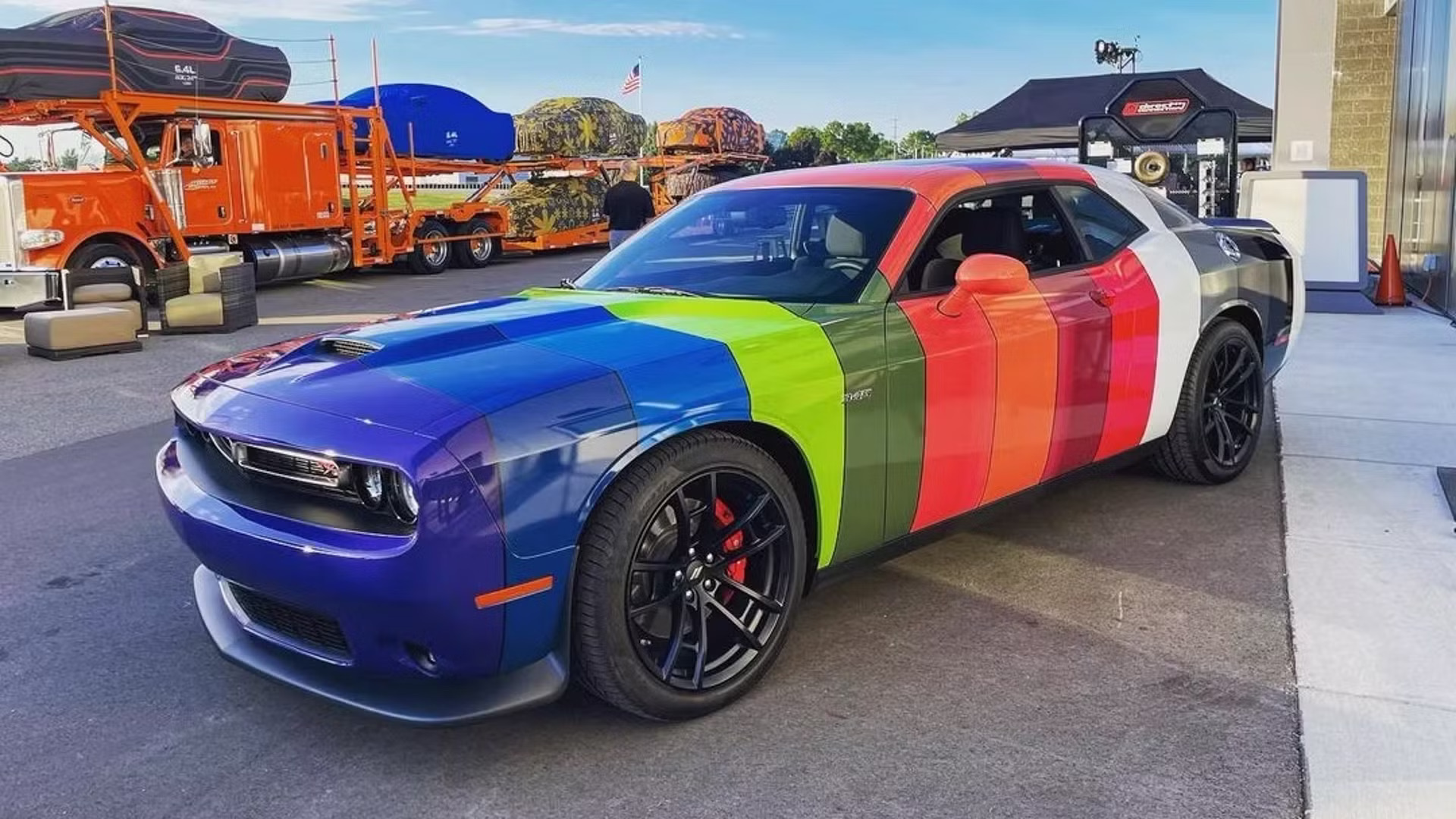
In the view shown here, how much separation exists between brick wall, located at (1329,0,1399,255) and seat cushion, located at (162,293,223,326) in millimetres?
14759

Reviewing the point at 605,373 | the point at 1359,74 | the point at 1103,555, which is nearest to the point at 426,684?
the point at 605,373

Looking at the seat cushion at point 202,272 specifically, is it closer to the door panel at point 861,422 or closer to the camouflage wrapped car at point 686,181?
the door panel at point 861,422

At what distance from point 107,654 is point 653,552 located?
6.49ft

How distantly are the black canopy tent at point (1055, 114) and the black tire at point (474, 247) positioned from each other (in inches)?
325

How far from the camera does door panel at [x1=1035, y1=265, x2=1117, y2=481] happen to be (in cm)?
418

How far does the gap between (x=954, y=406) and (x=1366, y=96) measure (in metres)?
16.2

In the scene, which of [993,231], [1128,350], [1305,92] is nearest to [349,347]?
[993,231]

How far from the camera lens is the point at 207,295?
12008mm

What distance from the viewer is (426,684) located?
2.86 meters

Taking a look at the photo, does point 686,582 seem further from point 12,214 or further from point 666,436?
point 12,214

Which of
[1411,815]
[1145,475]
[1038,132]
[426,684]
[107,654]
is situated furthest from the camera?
[1038,132]

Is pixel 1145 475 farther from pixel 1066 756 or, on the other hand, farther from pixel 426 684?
pixel 426 684

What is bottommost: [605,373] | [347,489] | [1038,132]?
[347,489]

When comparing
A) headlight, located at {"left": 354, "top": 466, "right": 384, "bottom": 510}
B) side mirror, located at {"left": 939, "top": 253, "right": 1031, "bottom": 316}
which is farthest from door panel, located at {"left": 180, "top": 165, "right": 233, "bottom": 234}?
headlight, located at {"left": 354, "top": 466, "right": 384, "bottom": 510}
